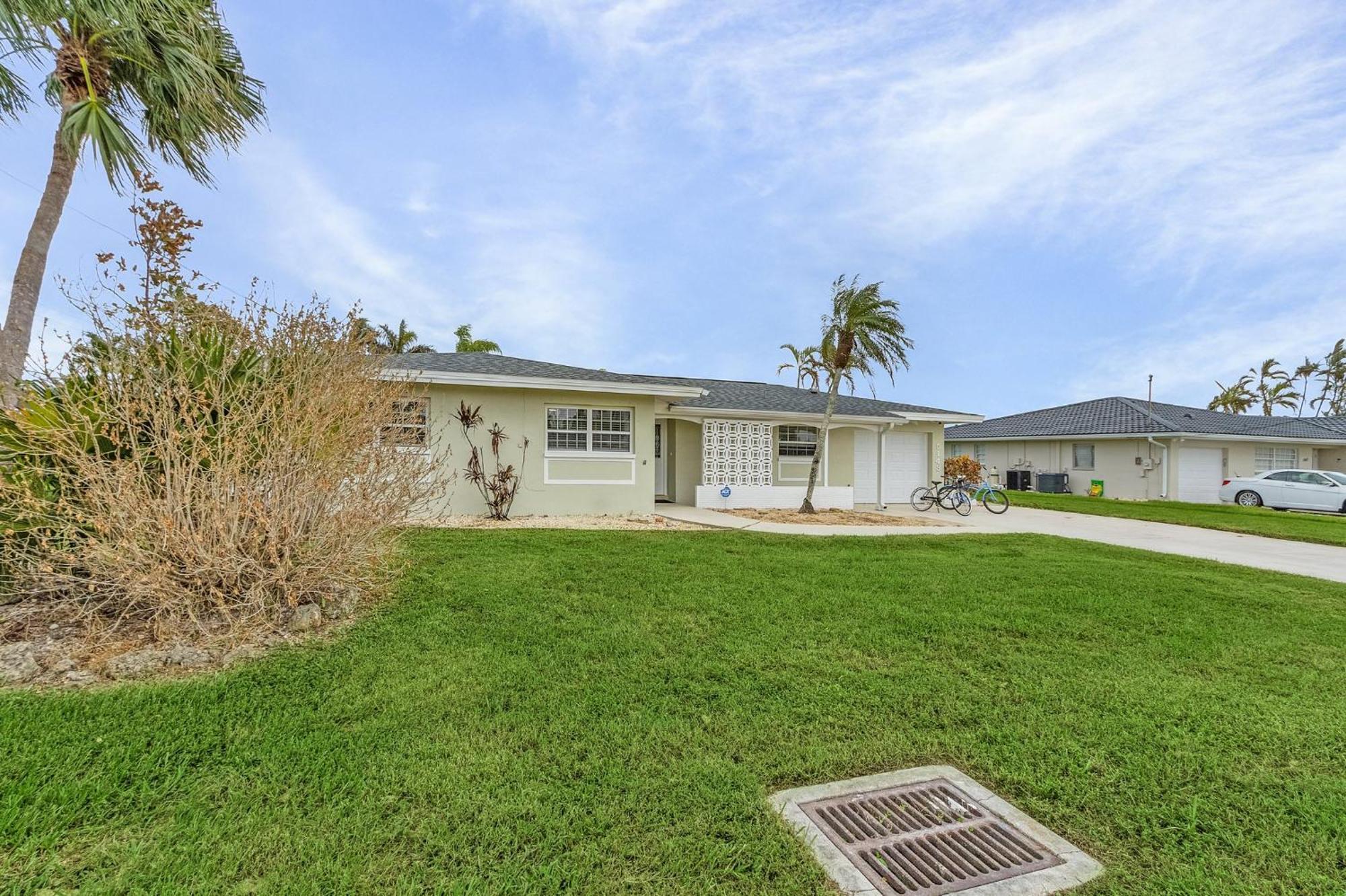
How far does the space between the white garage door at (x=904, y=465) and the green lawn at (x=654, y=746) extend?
39.4 feet

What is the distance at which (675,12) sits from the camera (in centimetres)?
1031

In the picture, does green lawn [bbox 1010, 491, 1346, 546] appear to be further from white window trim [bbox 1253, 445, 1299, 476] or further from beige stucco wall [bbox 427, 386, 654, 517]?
beige stucco wall [bbox 427, 386, 654, 517]

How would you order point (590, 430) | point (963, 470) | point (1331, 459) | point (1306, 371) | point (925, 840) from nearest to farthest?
point (925, 840)
point (590, 430)
point (963, 470)
point (1331, 459)
point (1306, 371)

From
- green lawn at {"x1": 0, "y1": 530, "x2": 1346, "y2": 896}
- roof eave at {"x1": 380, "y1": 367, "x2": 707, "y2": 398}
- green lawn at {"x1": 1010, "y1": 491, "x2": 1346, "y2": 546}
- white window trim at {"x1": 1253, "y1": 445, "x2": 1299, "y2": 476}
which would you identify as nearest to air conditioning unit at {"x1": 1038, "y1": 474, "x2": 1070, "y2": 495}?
green lawn at {"x1": 1010, "y1": 491, "x2": 1346, "y2": 546}

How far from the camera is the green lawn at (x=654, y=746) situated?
1.99 meters

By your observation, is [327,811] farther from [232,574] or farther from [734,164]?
[734,164]

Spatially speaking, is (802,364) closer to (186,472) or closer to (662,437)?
(662,437)

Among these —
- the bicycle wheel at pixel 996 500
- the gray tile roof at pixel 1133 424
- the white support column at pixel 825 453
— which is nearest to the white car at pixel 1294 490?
the gray tile roof at pixel 1133 424

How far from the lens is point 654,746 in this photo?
9.14 ft

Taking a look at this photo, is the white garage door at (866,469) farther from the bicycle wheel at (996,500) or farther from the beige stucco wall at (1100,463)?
the beige stucco wall at (1100,463)

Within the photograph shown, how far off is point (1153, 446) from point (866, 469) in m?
12.4

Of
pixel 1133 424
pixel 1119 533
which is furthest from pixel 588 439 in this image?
pixel 1133 424

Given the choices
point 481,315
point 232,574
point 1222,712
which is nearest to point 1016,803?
point 1222,712

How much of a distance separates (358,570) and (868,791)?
4.55 meters
